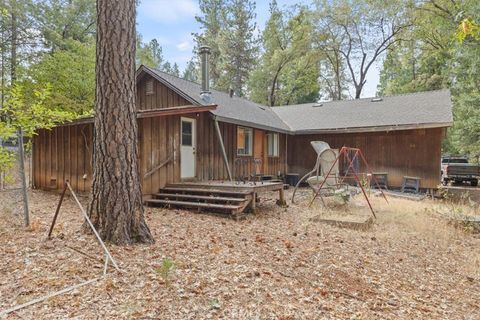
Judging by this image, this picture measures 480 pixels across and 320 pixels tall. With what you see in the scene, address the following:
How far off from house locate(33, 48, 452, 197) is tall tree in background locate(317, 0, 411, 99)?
10696 mm

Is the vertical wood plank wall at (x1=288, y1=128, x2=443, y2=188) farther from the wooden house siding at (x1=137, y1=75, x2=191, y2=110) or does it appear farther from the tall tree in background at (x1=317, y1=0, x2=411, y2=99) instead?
the tall tree in background at (x1=317, y1=0, x2=411, y2=99)

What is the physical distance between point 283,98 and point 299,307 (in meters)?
24.9

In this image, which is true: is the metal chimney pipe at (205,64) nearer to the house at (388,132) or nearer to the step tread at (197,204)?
the step tread at (197,204)

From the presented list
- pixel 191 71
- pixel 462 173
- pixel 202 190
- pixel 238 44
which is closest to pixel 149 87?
→ pixel 202 190

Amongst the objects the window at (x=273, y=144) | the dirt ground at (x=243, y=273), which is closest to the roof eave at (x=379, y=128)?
the window at (x=273, y=144)

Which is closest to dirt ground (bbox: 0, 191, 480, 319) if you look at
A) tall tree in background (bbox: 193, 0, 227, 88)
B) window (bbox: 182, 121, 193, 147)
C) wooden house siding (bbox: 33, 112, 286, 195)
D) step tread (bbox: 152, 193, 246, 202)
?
step tread (bbox: 152, 193, 246, 202)

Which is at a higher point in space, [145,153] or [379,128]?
[379,128]

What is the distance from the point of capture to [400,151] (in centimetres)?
1277

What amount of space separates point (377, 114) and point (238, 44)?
611 inches

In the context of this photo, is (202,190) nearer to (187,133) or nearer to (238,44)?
(187,133)

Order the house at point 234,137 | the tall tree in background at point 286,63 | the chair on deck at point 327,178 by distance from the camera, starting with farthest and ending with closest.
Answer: the tall tree in background at point 286,63 < the chair on deck at point 327,178 < the house at point 234,137

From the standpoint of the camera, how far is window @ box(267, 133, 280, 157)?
13621 mm

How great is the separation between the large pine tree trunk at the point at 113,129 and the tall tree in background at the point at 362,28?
76.8 ft

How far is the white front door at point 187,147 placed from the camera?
894cm
